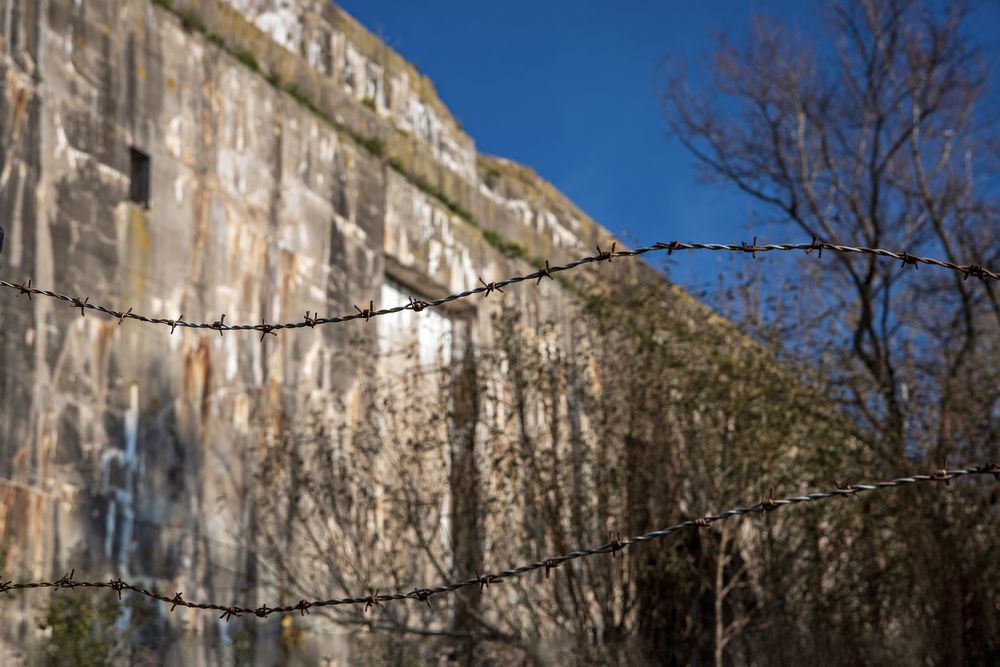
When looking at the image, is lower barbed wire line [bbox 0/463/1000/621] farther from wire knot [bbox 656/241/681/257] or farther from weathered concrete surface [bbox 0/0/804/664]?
weathered concrete surface [bbox 0/0/804/664]

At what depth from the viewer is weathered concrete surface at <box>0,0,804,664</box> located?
792 cm

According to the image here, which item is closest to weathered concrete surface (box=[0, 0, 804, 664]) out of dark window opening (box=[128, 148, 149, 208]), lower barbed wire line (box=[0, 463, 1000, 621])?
dark window opening (box=[128, 148, 149, 208])

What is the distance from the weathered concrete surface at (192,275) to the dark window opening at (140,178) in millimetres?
57

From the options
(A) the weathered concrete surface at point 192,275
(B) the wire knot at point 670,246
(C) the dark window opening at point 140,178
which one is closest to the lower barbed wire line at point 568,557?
(B) the wire knot at point 670,246

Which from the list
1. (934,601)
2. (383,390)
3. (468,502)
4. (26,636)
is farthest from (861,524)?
(26,636)

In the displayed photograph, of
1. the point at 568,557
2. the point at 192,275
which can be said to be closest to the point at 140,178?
the point at 192,275

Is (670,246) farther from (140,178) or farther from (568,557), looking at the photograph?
(140,178)

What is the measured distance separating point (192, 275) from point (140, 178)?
0.67 m

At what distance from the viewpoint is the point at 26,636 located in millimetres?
A: 7430

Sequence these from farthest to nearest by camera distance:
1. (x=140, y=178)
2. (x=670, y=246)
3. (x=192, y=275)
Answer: (x=192, y=275)
(x=140, y=178)
(x=670, y=246)

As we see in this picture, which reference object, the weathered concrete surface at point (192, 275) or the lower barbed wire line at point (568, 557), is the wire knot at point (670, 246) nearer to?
the lower barbed wire line at point (568, 557)

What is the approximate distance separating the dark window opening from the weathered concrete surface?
2.2 inches

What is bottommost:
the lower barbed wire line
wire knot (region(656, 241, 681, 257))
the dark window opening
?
the lower barbed wire line

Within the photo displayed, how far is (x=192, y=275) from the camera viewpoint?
9117 millimetres
